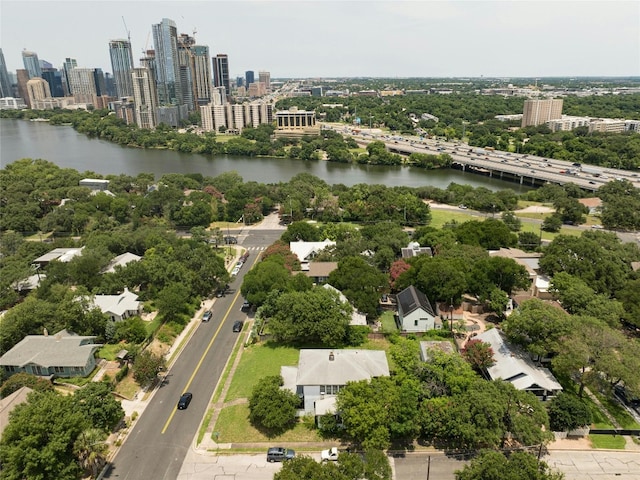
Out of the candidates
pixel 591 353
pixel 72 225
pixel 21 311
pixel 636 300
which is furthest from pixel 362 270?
pixel 72 225

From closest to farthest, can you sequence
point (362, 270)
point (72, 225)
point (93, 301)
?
point (93, 301) < point (362, 270) < point (72, 225)

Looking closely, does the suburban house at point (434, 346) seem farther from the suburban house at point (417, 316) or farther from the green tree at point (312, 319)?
the green tree at point (312, 319)

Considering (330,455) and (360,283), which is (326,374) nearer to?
(330,455)

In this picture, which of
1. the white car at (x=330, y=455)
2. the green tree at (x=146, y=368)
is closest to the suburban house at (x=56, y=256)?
the green tree at (x=146, y=368)

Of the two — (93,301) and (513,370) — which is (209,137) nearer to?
(93,301)

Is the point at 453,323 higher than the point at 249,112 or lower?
lower
